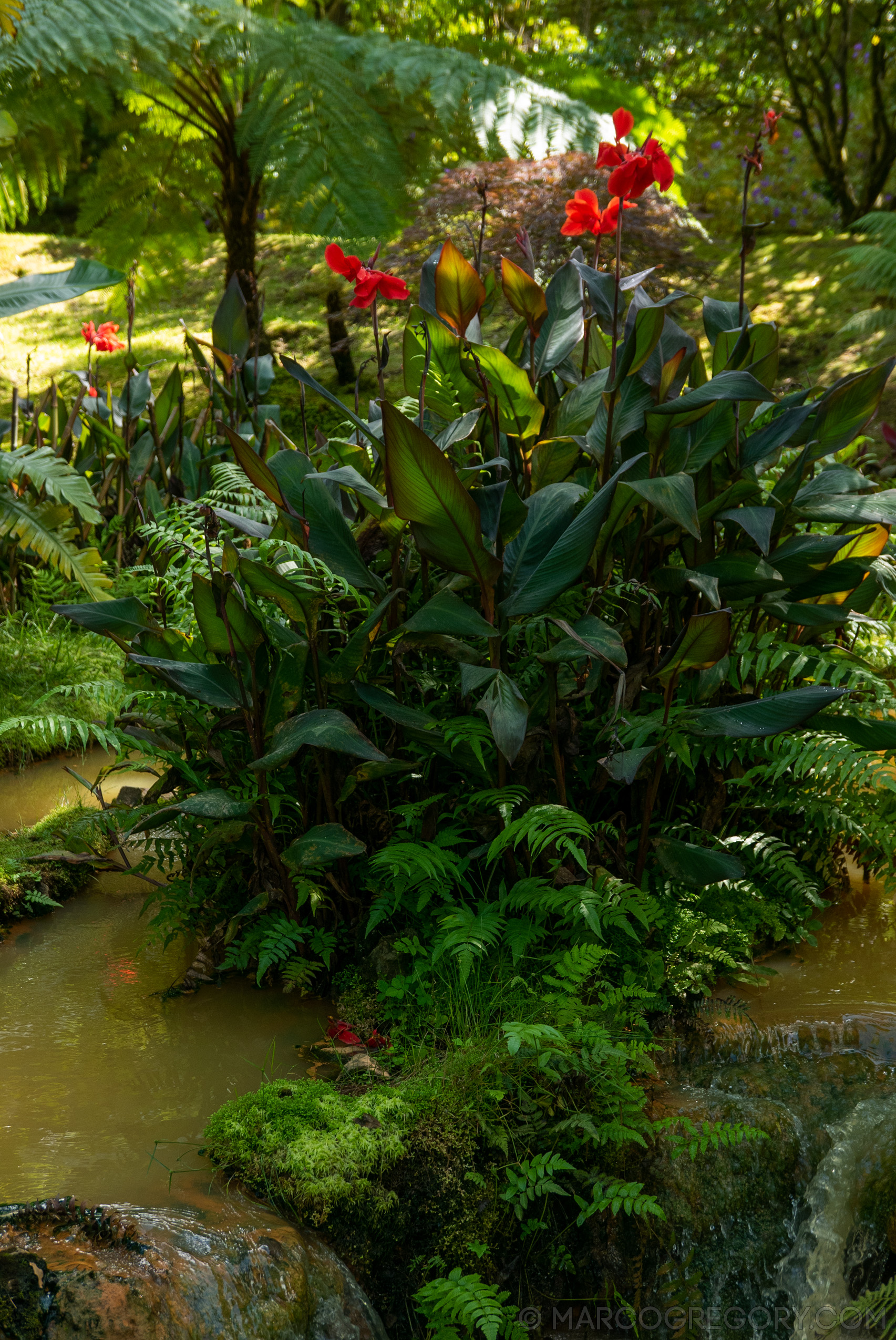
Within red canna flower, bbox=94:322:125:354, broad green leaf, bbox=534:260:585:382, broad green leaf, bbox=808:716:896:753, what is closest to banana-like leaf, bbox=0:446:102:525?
red canna flower, bbox=94:322:125:354

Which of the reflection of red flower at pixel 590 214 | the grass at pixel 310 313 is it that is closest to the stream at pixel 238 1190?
the reflection of red flower at pixel 590 214

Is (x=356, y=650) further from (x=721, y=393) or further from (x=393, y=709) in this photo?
(x=721, y=393)

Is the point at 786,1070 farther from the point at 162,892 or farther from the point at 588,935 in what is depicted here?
the point at 162,892

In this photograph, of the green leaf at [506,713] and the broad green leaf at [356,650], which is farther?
the broad green leaf at [356,650]

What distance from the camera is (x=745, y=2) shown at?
30.9ft

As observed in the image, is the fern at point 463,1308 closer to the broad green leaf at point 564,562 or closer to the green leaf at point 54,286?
the broad green leaf at point 564,562

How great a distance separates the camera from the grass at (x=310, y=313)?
6871 mm

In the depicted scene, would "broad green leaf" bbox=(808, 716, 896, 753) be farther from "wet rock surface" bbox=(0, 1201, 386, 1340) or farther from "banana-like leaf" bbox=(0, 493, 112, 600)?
"banana-like leaf" bbox=(0, 493, 112, 600)

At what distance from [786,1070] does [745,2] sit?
414 inches

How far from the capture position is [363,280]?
2.08 metres

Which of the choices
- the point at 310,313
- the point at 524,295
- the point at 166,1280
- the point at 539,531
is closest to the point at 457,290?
the point at 524,295

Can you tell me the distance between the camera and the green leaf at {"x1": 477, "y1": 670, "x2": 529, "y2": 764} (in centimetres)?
183

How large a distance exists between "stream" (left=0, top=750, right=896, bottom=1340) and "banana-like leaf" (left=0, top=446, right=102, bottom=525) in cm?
179

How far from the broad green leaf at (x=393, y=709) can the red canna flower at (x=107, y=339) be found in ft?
9.43
